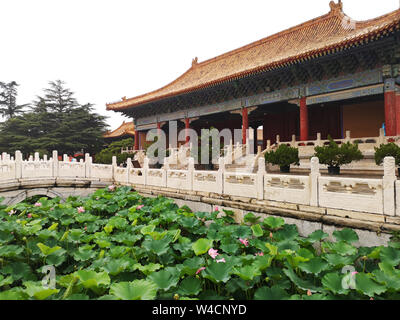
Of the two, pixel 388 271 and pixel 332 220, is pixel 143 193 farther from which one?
pixel 388 271

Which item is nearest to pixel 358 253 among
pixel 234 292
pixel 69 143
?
pixel 234 292

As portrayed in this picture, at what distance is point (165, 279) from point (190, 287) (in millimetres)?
262

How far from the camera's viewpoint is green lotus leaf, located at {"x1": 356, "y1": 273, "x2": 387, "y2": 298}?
7.39ft

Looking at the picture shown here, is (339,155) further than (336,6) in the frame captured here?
No

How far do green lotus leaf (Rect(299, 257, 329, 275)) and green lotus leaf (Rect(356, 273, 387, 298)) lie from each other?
13.5 inches

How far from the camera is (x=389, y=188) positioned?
3529 mm

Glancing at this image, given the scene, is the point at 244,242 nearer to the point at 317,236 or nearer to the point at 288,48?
the point at 317,236

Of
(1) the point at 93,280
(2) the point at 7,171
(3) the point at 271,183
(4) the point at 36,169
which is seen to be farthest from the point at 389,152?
(2) the point at 7,171

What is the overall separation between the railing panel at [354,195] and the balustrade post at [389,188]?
5 cm

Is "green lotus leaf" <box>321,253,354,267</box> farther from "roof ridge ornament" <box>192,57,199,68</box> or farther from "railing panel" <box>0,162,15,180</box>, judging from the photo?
"roof ridge ornament" <box>192,57,199,68</box>

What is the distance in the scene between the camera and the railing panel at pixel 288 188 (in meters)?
4.41

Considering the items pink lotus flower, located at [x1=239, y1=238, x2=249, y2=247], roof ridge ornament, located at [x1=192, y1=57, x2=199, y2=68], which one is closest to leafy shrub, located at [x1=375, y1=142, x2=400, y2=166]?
pink lotus flower, located at [x1=239, y1=238, x2=249, y2=247]

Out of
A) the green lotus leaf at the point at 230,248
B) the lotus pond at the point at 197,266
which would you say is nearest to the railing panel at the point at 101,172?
the lotus pond at the point at 197,266
